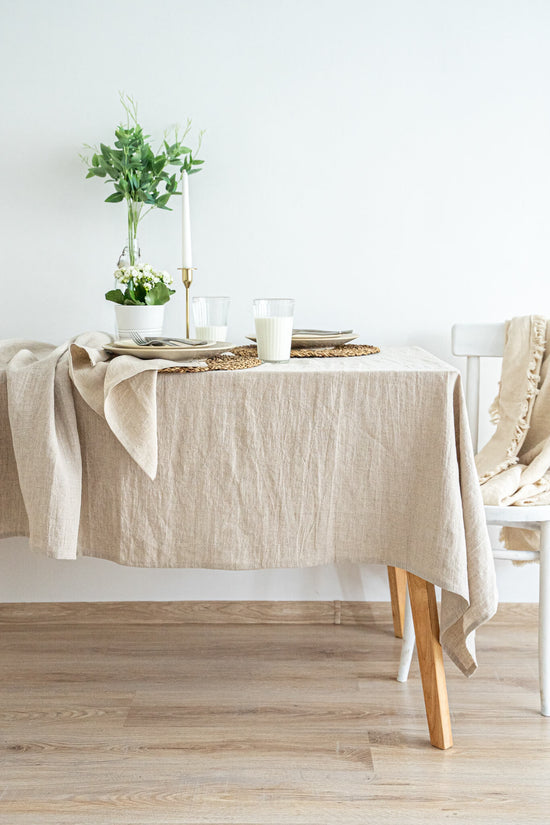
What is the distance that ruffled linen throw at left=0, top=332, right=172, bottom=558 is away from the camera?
4.38ft

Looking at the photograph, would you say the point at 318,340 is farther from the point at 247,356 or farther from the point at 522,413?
the point at 522,413

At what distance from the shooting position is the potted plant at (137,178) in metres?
1.68

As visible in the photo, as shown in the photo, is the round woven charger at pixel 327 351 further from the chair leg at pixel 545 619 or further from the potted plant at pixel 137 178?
the chair leg at pixel 545 619

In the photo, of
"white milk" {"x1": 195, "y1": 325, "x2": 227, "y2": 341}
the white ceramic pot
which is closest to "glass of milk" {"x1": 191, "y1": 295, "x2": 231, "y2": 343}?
"white milk" {"x1": 195, "y1": 325, "x2": 227, "y2": 341}

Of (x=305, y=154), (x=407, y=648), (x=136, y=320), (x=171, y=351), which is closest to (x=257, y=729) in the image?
(x=407, y=648)

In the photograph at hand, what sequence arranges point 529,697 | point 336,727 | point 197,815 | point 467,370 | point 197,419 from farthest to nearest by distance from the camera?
point 467,370, point 529,697, point 336,727, point 197,419, point 197,815

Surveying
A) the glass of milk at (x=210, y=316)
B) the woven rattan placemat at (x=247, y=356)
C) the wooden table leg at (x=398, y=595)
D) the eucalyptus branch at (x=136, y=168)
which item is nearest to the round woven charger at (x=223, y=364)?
the woven rattan placemat at (x=247, y=356)

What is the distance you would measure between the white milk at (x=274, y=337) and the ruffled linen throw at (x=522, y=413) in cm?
54

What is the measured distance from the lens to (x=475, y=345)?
189cm

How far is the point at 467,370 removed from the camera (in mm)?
1905

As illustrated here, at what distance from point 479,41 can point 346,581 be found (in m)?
1.43

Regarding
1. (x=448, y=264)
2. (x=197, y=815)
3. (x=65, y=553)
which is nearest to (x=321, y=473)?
(x=65, y=553)

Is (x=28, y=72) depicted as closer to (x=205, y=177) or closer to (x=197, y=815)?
(x=205, y=177)

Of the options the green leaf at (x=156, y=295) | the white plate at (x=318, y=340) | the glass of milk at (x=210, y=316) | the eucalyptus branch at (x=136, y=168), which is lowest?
the white plate at (x=318, y=340)
